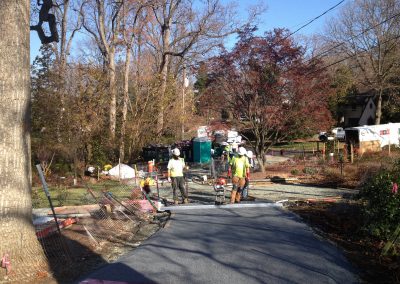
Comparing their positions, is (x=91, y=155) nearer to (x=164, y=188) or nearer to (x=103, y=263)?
(x=164, y=188)

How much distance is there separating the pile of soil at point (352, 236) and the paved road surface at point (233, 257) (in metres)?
0.24

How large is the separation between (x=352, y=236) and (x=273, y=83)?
11.2 meters

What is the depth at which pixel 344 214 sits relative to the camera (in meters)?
10.2

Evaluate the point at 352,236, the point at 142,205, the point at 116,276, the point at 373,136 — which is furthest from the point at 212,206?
the point at 373,136

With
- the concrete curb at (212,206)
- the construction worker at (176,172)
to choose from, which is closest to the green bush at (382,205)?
the concrete curb at (212,206)

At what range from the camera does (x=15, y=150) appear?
21.2ft

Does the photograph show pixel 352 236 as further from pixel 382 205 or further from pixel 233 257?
pixel 233 257

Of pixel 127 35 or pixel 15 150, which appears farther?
pixel 127 35

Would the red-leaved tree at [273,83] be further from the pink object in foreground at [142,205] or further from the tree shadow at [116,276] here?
the tree shadow at [116,276]

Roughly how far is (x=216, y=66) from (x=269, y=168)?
236 inches


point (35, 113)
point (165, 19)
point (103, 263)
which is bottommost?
point (103, 263)

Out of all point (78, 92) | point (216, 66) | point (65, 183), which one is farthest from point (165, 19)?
point (65, 183)

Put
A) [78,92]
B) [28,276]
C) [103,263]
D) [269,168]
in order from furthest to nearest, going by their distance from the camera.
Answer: [78,92] → [269,168] → [103,263] → [28,276]

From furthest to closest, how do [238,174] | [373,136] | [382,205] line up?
[373,136]
[238,174]
[382,205]
